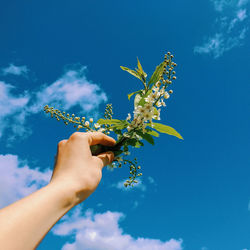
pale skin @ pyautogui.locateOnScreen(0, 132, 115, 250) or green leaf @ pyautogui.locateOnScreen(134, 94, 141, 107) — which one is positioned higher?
green leaf @ pyautogui.locateOnScreen(134, 94, 141, 107)

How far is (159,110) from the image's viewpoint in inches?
104

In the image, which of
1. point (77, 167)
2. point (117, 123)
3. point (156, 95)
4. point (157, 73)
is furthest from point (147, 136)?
point (77, 167)

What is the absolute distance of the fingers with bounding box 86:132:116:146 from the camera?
217 cm

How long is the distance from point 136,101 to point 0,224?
6.77ft

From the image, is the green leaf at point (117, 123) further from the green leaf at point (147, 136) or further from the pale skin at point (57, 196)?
the pale skin at point (57, 196)

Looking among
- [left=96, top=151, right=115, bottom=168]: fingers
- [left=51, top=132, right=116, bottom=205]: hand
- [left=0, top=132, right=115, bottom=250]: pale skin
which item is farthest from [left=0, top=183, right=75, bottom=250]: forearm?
[left=96, top=151, right=115, bottom=168]: fingers

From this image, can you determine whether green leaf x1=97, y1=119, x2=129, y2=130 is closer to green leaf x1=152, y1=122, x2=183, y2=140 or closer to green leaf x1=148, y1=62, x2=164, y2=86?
green leaf x1=152, y1=122, x2=183, y2=140

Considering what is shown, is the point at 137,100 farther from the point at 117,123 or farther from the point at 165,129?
the point at 165,129

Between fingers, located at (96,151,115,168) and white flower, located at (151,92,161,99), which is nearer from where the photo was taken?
fingers, located at (96,151,115,168)

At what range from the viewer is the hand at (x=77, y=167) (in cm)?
166

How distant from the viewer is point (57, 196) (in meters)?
1.47

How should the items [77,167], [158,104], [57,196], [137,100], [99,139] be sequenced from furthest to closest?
[137,100], [158,104], [99,139], [77,167], [57,196]

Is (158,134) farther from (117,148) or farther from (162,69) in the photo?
(162,69)

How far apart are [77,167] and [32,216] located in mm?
607
